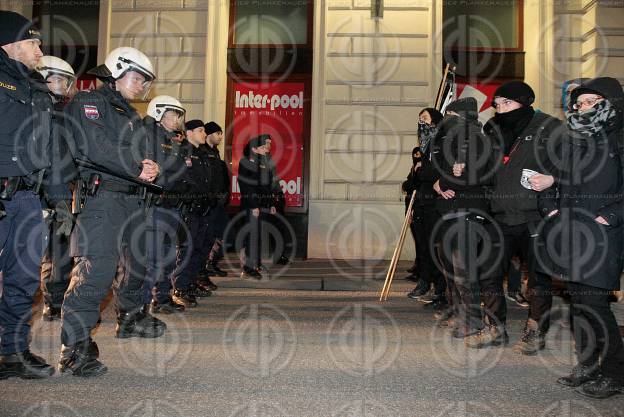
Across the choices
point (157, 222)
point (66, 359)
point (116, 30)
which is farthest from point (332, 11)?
point (66, 359)

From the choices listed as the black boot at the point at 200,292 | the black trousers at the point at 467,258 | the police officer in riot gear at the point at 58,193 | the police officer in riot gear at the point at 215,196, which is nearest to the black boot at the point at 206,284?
the police officer in riot gear at the point at 215,196

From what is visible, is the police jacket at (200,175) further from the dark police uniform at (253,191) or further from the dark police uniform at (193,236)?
the dark police uniform at (253,191)

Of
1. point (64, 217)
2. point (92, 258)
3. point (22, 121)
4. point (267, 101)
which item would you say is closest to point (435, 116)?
point (92, 258)

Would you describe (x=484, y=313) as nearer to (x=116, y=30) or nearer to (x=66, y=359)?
(x=66, y=359)

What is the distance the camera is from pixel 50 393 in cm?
322

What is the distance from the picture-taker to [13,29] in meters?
3.43

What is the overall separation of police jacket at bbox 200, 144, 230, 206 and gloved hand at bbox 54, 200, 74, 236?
3090 mm

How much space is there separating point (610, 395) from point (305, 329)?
2.58 metres

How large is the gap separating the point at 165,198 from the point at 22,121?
6.92 feet

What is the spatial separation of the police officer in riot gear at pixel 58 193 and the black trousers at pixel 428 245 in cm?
355

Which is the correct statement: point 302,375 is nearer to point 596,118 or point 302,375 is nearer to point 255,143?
point 596,118

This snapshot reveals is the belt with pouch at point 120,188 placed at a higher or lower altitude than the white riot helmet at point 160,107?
lower

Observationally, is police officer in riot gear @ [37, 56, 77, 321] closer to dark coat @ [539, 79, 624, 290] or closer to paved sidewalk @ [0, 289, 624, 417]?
paved sidewalk @ [0, 289, 624, 417]

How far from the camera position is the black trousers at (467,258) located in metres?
4.71
